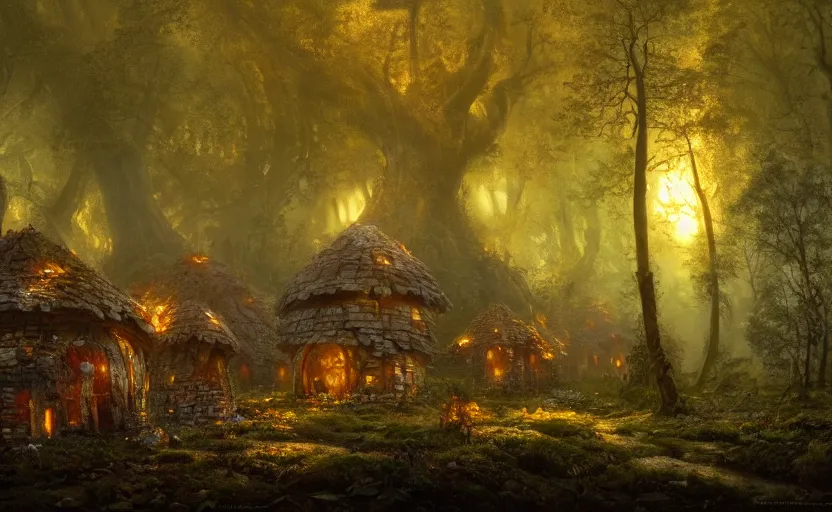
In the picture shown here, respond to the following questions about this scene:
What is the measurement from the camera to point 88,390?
14.5 meters

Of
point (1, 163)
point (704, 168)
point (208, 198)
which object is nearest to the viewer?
point (704, 168)

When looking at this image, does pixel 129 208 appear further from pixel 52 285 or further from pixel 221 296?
pixel 52 285

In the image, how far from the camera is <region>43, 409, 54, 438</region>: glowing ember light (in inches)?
540

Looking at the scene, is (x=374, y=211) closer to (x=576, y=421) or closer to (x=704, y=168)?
(x=704, y=168)

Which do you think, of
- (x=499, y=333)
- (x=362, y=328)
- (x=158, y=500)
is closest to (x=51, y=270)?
(x=158, y=500)

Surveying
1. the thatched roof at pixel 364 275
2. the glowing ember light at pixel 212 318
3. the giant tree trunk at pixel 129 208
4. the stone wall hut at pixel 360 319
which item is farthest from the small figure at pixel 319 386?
the giant tree trunk at pixel 129 208

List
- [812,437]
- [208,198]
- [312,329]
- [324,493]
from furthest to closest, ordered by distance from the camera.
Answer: [208,198] → [312,329] → [812,437] → [324,493]

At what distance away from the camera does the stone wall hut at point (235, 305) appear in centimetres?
3011

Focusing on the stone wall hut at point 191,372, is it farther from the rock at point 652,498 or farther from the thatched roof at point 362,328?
the rock at point 652,498

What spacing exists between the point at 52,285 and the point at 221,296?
17.0m

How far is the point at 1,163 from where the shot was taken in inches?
2035

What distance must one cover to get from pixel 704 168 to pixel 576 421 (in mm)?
23833

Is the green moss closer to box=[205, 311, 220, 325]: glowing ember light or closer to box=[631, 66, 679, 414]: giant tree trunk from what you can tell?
box=[205, 311, 220, 325]: glowing ember light

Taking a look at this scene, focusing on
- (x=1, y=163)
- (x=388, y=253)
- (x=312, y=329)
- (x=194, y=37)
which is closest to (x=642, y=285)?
(x=388, y=253)
